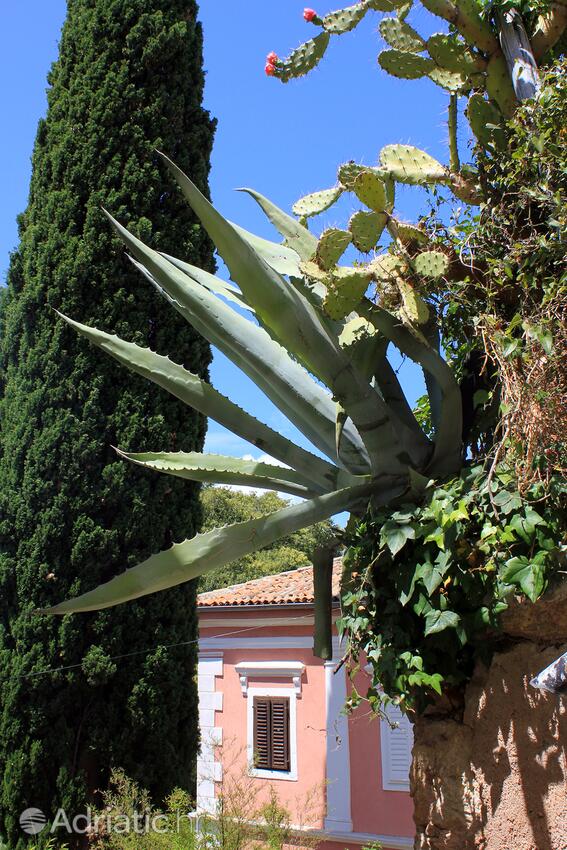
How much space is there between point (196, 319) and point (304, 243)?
20.0 inches

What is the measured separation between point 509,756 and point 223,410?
61.9 inches

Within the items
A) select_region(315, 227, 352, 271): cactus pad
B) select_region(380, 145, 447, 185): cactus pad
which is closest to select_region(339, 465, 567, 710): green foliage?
select_region(315, 227, 352, 271): cactus pad

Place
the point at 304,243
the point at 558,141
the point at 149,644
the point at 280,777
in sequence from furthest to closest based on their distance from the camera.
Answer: the point at 280,777, the point at 149,644, the point at 304,243, the point at 558,141

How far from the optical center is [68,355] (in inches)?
279

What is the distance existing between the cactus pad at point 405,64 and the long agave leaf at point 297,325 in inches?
48.5

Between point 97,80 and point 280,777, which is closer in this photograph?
point 97,80

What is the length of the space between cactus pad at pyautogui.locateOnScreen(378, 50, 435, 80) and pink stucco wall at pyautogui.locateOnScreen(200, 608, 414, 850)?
739 cm

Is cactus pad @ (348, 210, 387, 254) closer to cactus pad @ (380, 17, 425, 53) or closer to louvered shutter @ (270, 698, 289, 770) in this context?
cactus pad @ (380, 17, 425, 53)

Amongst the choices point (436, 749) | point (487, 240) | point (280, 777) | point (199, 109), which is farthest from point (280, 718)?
point (487, 240)

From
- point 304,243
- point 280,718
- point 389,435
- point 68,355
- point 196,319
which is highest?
point 68,355

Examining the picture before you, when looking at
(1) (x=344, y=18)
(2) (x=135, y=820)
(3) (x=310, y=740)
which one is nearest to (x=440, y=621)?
(1) (x=344, y=18)

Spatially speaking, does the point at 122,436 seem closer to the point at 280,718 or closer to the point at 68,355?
the point at 68,355

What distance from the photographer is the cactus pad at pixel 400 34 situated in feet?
10.3

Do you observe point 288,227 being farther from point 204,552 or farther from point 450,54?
point 204,552
